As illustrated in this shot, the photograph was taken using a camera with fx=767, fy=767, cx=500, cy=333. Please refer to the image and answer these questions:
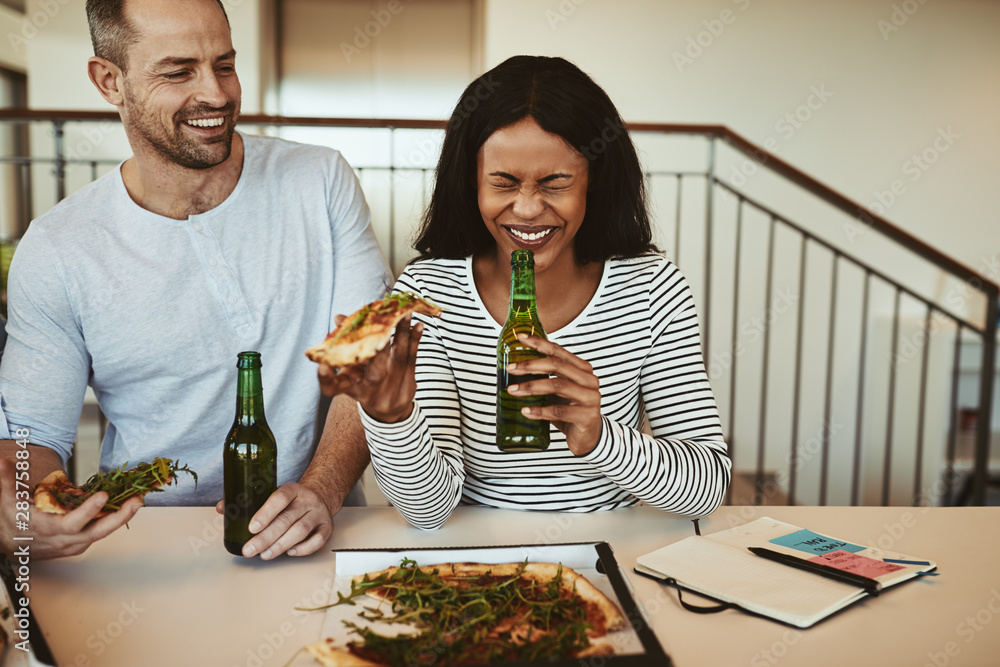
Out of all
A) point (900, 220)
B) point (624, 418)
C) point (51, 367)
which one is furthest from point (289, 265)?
point (900, 220)

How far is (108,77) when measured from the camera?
148 centimetres

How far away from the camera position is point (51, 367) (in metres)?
1.42

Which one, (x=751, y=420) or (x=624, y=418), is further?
(x=751, y=420)

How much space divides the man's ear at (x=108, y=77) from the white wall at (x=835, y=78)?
314 cm

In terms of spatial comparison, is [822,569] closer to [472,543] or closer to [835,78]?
[472,543]

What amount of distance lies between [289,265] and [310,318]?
0.38 ft

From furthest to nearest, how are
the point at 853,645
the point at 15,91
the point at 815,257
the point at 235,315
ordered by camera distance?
the point at 15,91 < the point at 815,257 < the point at 235,315 < the point at 853,645

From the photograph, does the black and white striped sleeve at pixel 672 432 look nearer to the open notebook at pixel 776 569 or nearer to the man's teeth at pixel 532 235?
the open notebook at pixel 776 569

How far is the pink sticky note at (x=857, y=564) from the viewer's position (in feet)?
3.27

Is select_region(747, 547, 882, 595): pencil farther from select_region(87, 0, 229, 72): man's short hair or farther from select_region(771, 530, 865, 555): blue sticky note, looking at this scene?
select_region(87, 0, 229, 72): man's short hair

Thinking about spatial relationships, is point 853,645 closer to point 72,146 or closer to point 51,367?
point 51,367

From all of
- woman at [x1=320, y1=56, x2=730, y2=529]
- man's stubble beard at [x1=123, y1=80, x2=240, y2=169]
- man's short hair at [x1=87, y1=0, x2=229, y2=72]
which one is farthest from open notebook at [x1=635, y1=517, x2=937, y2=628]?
man's short hair at [x1=87, y1=0, x2=229, y2=72]

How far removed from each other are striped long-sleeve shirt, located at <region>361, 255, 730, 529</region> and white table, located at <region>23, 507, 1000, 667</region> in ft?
0.23

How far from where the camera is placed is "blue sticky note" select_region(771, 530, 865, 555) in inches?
42.3
